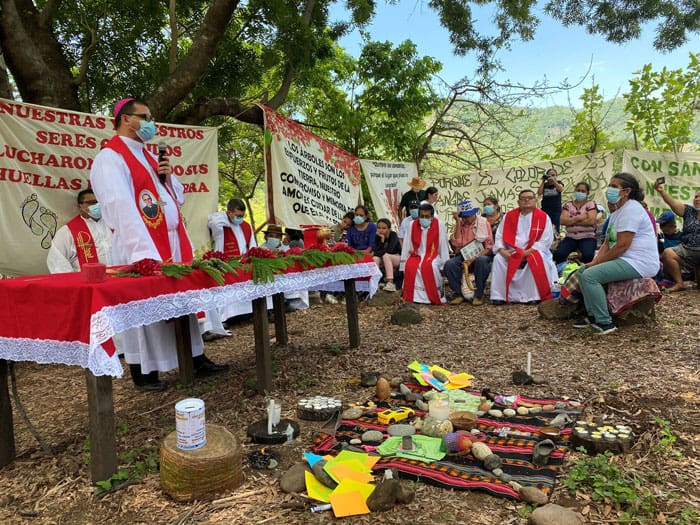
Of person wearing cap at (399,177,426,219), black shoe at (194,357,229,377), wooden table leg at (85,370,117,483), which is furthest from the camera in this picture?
person wearing cap at (399,177,426,219)

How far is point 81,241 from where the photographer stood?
16.9 feet

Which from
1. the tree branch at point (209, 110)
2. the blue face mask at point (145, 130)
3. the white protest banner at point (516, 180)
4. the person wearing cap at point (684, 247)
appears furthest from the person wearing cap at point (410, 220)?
the blue face mask at point (145, 130)

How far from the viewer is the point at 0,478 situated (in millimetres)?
2828

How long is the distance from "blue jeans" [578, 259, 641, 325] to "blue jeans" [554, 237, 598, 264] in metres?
2.62

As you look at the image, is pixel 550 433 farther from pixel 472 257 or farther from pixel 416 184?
pixel 416 184

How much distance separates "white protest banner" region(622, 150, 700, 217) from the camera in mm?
9336

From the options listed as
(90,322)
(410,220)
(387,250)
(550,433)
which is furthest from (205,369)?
(410,220)

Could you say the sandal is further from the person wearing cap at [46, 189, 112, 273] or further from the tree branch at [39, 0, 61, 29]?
the tree branch at [39, 0, 61, 29]

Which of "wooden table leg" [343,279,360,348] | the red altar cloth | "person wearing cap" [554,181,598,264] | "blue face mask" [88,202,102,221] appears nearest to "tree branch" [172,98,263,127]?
"blue face mask" [88,202,102,221]

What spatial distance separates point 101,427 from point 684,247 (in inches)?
312

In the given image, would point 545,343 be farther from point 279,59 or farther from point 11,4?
point 11,4

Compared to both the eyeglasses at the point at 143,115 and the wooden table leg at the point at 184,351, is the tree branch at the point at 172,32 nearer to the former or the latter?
the eyeglasses at the point at 143,115

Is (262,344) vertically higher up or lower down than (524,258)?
lower down

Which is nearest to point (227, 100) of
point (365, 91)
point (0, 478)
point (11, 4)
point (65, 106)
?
point (65, 106)
